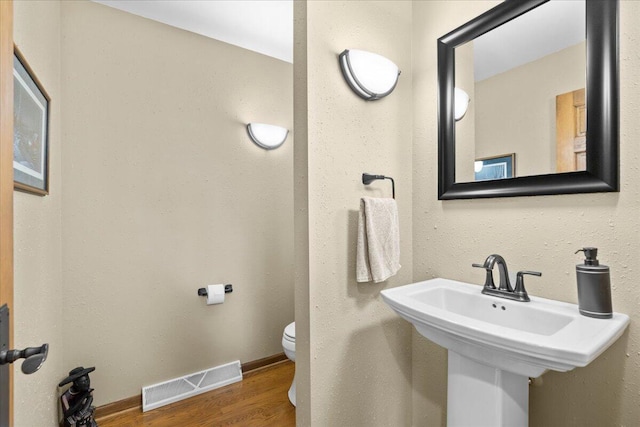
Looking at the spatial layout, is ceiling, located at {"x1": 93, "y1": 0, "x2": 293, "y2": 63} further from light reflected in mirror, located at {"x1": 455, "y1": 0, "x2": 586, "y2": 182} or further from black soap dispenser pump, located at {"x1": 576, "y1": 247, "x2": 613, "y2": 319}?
black soap dispenser pump, located at {"x1": 576, "y1": 247, "x2": 613, "y2": 319}

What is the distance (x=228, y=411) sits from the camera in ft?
5.95

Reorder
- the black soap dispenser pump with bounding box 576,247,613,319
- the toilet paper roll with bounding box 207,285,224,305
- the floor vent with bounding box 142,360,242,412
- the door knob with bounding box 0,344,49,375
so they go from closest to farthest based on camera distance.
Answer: the door knob with bounding box 0,344,49,375 < the black soap dispenser pump with bounding box 576,247,613,319 < the floor vent with bounding box 142,360,242,412 < the toilet paper roll with bounding box 207,285,224,305

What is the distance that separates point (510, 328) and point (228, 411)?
1.69 meters

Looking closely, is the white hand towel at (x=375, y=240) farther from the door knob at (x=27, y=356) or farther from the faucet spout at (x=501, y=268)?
the door knob at (x=27, y=356)

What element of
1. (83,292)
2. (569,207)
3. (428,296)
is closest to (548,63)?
(569,207)

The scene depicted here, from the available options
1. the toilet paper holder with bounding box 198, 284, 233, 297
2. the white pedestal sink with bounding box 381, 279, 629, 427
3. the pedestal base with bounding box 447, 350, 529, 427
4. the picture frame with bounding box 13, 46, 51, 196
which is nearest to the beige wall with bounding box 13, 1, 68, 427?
the picture frame with bounding box 13, 46, 51, 196

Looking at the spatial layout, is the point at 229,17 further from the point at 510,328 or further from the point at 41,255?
the point at 510,328

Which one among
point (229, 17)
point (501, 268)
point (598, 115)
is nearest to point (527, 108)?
point (598, 115)

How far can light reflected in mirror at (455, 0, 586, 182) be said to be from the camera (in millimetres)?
996

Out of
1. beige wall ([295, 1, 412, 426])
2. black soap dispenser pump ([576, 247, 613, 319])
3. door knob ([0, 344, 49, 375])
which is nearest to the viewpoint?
door knob ([0, 344, 49, 375])

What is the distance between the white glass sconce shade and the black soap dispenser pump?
2.39ft

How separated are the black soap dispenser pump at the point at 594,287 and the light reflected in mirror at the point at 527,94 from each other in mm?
321

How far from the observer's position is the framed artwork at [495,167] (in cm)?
116

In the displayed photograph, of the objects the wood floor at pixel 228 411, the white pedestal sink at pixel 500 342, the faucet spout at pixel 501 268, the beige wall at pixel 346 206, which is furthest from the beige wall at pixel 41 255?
the faucet spout at pixel 501 268
